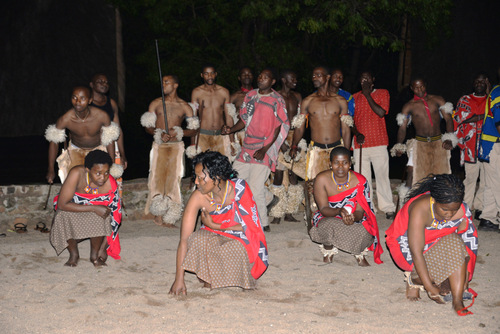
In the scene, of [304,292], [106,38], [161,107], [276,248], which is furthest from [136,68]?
[304,292]

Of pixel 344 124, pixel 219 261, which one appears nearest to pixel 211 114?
pixel 344 124

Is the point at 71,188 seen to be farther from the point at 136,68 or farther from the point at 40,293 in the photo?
the point at 136,68

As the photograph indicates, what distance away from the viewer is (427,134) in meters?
A: 7.09

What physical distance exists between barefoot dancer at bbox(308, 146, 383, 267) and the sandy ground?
182 mm

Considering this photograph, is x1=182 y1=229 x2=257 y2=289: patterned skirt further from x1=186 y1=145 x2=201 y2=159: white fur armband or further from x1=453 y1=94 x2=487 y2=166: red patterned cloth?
x1=453 y1=94 x2=487 y2=166: red patterned cloth

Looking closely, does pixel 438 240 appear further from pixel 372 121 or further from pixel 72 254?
pixel 372 121

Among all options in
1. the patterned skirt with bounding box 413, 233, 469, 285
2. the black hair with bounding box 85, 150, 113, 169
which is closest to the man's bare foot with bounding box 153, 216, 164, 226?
the black hair with bounding box 85, 150, 113, 169

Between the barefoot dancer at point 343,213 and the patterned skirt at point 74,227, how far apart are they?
6.10 ft

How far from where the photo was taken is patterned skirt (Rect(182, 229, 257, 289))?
446 cm

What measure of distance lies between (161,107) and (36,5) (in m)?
12.4

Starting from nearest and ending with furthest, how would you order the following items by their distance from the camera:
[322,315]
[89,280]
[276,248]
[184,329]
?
[184,329] < [322,315] < [89,280] < [276,248]

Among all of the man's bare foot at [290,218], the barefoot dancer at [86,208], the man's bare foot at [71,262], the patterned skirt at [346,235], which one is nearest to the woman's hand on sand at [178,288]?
the barefoot dancer at [86,208]

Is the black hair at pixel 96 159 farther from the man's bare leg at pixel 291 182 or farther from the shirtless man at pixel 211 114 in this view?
the man's bare leg at pixel 291 182

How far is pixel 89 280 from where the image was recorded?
4.85m
